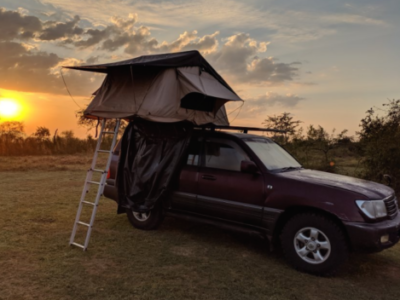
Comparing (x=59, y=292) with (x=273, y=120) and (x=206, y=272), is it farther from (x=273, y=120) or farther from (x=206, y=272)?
(x=273, y=120)

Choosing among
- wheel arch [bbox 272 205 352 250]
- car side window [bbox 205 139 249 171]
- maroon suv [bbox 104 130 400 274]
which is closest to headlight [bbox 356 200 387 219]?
maroon suv [bbox 104 130 400 274]

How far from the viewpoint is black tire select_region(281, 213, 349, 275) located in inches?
181

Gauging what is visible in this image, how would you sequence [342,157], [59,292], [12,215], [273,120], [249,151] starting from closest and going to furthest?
[59,292] < [249,151] < [12,215] < [342,157] < [273,120]

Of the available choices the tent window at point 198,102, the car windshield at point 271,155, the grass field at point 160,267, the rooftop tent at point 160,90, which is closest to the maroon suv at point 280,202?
the car windshield at point 271,155

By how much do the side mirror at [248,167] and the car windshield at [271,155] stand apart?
314 millimetres

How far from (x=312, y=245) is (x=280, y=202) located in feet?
2.33

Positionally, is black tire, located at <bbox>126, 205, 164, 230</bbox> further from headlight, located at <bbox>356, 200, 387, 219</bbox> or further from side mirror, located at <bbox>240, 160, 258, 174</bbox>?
headlight, located at <bbox>356, 200, 387, 219</bbox>

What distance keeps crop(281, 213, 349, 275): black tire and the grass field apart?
6.4 inches

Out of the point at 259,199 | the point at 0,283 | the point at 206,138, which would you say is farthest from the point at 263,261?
the point at 0,283

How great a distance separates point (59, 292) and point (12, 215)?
3.98m

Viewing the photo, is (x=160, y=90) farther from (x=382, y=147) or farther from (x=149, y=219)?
(x=382, y=147)

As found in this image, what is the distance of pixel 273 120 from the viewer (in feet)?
59.6

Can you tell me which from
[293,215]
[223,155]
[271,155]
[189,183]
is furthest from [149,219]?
[293,215]

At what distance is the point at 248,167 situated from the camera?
17.0ft
